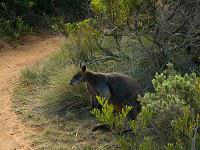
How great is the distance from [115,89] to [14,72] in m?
4.02

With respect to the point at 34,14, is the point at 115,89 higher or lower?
lower

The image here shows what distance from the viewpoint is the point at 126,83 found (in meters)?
7.37

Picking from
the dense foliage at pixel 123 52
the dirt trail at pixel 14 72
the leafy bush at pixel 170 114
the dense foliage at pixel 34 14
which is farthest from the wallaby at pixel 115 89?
the dense foliage at pixel 34 14

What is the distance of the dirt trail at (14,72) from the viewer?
7371 millimetres

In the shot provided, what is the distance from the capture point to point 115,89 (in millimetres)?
7426

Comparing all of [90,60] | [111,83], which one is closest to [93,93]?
[111,83]

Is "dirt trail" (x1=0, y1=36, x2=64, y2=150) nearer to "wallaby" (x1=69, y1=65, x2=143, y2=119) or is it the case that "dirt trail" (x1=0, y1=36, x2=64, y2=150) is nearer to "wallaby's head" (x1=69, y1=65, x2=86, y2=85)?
"wallaby's head" (x1=69, y1=65, x2=86, y2=85)

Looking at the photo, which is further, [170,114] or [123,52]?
[123,52]

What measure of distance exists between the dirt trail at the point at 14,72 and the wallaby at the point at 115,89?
4.07 feet

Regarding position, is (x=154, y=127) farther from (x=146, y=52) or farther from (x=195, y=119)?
(x=146, y=52)

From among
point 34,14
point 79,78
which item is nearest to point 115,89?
point 79,78

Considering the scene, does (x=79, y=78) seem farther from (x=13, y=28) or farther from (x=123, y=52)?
(x=13, y=28)

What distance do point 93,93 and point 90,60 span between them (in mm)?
1865

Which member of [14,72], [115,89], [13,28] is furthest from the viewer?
[13,28]
